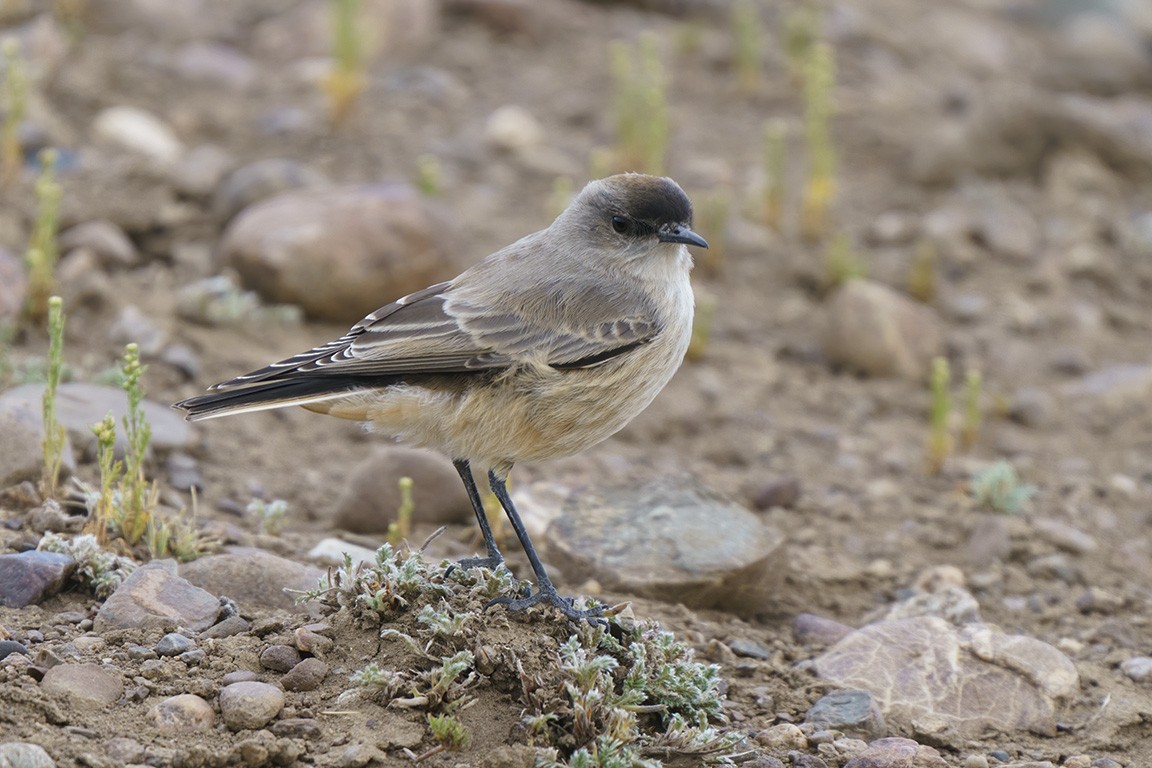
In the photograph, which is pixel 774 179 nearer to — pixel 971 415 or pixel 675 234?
pixel 971 415

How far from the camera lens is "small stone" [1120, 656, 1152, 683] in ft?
18.1

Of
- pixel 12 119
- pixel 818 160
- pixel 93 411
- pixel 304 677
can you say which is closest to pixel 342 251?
pixel 93 411

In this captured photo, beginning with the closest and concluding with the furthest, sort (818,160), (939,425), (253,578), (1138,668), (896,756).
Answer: (896,756) < (253,578) < (1138,668) < (939,425) < (818,160)

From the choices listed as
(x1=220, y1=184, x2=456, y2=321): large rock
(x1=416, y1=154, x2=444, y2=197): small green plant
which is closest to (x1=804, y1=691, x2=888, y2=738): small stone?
(x1=220, y1=184, x2=456, y2=321): large rock

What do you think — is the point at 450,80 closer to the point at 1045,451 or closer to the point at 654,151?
the point at 654,151

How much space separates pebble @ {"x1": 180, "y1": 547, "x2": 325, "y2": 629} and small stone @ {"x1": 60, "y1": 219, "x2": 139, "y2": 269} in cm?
375

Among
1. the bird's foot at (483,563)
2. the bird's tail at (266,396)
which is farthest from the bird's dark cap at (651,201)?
the bird's foot at (483,563)

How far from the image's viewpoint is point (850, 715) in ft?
16.0

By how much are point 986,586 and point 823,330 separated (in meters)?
2.85

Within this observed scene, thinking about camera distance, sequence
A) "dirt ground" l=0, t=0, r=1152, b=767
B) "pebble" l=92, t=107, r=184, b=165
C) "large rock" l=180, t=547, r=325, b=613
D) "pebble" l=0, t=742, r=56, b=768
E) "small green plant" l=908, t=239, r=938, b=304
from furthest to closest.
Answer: "pebble" l=92, t=107, r=184, b=165 → "small green plant" l=908, t=239, r=938, b=304 → "dirt ground" l=0, t=0, r=1152, b=767 → "large rock" l=180, t=547, r=325, b=613 → "pebble" l=0, t=742, r=56, b=768

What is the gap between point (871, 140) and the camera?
1142cm

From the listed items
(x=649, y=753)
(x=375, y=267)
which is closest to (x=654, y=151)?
(x=375, y=267)

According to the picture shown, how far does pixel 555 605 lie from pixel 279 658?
992 mm

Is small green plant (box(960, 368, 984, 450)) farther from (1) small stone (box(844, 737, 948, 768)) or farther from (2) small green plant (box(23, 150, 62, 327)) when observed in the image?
(2) small green plant (box(23, 150, 62, 327))
